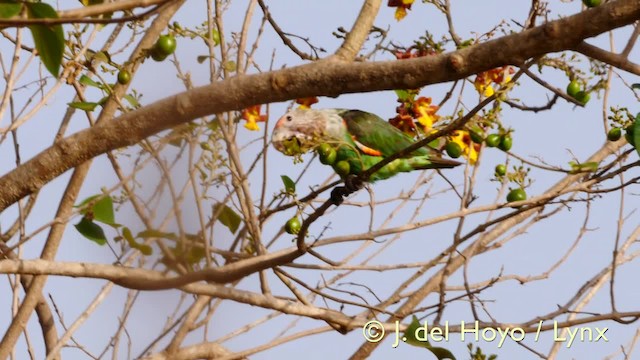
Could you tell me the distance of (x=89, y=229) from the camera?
212cm

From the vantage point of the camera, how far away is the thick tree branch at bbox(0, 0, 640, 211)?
4.98 ft

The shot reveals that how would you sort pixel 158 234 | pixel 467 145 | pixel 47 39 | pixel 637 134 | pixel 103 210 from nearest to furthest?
pixel 158 234
pixel 47 39
pixel 103 210
pixel 637 134
pixel 467 145

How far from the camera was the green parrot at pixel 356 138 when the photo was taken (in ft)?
9.88

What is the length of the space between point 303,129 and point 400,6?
550 millimetres

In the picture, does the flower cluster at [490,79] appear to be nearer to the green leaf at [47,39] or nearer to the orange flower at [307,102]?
the orange flower at [307,102]

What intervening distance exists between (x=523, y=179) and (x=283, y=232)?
2.88ft

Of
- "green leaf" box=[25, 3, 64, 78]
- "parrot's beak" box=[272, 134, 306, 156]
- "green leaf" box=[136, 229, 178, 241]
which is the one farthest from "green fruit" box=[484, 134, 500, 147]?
"green leaf" box=[136, 229, 178, 241]

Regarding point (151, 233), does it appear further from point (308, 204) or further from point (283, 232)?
point (283, 232)

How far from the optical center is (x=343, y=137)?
11.2 ft

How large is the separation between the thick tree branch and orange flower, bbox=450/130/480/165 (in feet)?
4.43

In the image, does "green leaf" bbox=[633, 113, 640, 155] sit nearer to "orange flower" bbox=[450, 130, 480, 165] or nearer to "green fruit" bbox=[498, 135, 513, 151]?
"green fruit" bbox=[498, 135, 513, 151]

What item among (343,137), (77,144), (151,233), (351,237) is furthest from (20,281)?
(151,233)

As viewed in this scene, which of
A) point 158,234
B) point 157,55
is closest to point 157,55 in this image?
point 157,55

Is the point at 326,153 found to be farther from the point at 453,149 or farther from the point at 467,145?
the point at 467,145
